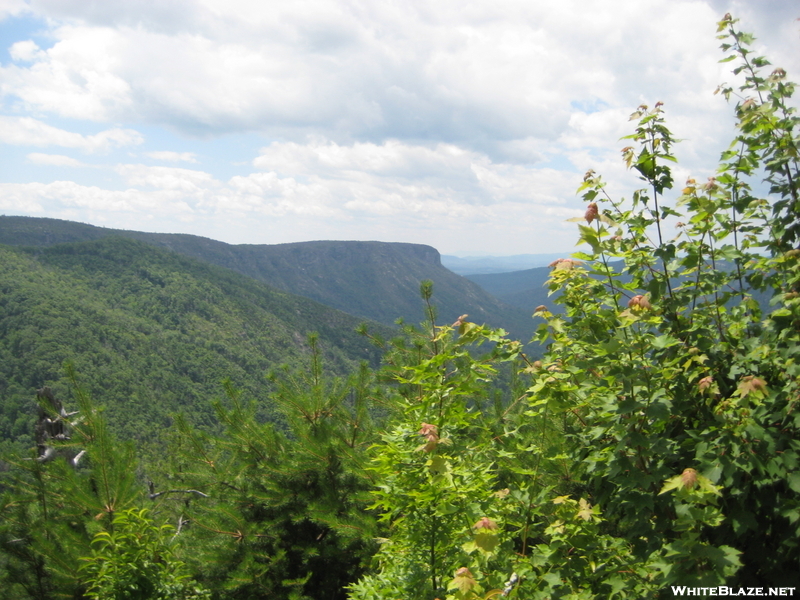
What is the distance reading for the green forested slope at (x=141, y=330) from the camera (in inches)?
3137

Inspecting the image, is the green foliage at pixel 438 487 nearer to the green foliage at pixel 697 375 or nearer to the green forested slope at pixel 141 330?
the green foliage at pixel 697 375

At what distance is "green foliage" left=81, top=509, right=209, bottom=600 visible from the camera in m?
3.52

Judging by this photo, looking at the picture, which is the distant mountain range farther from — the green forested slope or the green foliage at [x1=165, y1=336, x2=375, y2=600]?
the green foliage at [x1=165, y1=336, x2=375, y2=600]

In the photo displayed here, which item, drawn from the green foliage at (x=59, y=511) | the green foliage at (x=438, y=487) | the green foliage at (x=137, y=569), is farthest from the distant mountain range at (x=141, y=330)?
the green foliage at (x=438, y=487)

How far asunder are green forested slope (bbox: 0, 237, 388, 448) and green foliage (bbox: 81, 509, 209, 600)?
50.5 meters

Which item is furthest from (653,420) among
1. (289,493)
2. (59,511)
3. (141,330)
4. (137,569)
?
(141,330)

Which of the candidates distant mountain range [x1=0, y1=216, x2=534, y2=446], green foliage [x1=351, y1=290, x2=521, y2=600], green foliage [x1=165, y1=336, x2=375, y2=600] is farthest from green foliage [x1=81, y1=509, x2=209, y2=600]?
distant mountain range [x1=0, y1=216, x2=534, y2=446]

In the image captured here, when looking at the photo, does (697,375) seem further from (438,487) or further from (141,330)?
(141,330)

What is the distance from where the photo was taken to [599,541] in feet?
8.64

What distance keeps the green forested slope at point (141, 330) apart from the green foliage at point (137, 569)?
50.5 m

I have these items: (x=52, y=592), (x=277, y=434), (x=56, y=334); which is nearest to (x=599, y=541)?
(x=277, y=434)

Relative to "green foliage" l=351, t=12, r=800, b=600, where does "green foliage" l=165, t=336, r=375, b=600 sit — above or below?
below

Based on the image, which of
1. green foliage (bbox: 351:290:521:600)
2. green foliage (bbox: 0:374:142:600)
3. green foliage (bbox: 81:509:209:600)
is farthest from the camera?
green foliage (bbox: 0:374:142:600)

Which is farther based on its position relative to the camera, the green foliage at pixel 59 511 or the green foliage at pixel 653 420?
the green foliage at pixel 59 511
